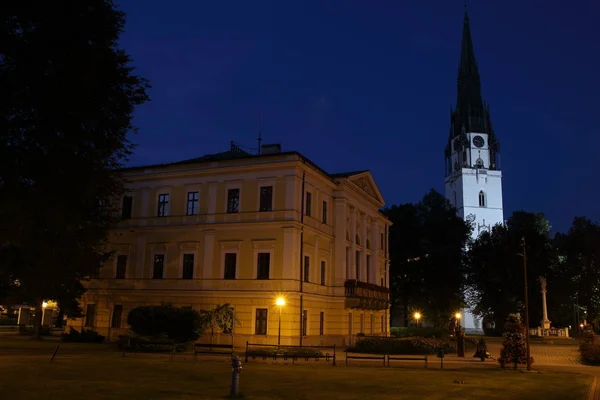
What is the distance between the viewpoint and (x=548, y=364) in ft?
96.3

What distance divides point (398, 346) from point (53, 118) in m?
23.7

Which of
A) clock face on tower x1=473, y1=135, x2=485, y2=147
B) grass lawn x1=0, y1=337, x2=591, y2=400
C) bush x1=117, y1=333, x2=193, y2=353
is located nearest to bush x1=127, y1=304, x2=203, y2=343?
bush x1=117, y1=333, x2=193, y2=353

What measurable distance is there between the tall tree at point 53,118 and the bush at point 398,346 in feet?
64.4

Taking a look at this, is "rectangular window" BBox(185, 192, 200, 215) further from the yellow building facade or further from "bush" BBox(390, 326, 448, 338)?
"bush" BBox(390, 326, 448, 338)

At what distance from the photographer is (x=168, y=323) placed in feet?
112

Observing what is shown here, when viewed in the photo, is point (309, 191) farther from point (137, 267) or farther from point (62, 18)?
point (62, 18)

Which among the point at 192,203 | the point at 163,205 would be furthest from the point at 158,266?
the point at 192,203

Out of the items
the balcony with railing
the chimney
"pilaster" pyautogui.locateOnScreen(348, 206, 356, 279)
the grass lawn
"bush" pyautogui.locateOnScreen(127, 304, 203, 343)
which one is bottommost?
the grass lawn

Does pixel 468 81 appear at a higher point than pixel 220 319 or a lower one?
higher

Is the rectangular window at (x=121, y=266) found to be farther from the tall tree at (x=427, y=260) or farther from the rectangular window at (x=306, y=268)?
the tall tree at (x=427, y=260)

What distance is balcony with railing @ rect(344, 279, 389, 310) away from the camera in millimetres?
43938

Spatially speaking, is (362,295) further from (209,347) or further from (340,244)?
(209,347)

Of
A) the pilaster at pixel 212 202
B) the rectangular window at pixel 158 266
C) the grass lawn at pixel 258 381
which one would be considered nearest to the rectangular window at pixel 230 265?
the pilaster at pixel 212 202

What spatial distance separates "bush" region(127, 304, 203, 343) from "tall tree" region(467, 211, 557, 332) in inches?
1754
